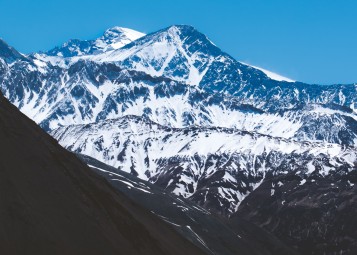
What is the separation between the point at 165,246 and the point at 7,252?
6228 cm

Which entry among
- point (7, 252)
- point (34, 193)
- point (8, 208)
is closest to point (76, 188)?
point (34, 193)

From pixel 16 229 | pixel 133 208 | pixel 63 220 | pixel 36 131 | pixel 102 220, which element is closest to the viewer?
pixel 16 229

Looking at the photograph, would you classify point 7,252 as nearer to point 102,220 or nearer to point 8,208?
point 8,208

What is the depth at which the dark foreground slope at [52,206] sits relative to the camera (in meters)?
108

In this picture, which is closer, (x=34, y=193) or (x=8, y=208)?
(x=8, y=208)

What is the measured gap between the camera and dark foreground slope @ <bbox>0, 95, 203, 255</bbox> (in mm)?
107500

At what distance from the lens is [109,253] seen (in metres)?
119

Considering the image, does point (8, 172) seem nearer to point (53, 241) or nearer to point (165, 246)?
point (53, 241)

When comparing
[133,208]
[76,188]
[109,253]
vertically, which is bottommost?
[109,253]

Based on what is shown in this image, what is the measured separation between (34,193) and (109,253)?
14.9 meters

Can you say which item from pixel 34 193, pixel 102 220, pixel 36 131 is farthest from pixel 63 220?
pixel 36 131

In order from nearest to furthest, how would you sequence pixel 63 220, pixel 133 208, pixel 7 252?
pixel 7 252 < pixel 63 220 < pixel 133 208

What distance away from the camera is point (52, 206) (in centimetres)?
12019

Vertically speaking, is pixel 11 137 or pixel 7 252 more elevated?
pixel 11 137
